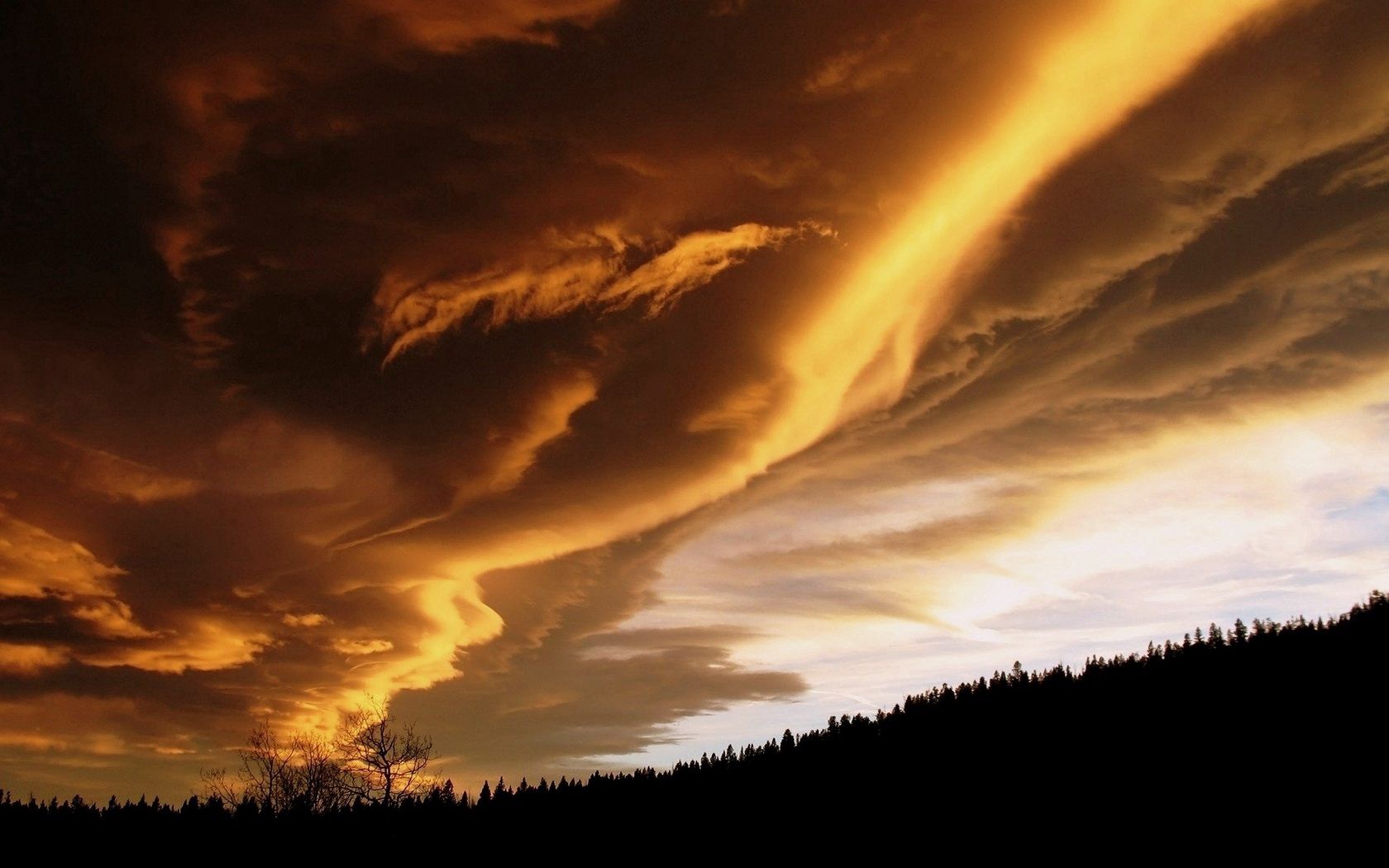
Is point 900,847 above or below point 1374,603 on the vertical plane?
below

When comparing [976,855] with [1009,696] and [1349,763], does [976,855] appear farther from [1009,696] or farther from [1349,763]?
[1349,763]

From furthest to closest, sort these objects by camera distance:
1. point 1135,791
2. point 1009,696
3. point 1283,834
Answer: point 1009,696, point 1135,791, point 1283,834

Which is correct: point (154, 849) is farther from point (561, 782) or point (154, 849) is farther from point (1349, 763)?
point (1349, 763)

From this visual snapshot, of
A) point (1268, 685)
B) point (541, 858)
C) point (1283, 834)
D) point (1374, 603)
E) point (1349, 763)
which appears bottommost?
point (541, 858)

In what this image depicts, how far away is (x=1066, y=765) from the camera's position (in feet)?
163

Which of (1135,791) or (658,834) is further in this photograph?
(658,834)

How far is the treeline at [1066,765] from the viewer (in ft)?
123

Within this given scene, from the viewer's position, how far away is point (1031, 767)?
51.6 meters

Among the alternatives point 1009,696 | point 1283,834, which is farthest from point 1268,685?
point 1009,696

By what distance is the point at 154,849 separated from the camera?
8612cm

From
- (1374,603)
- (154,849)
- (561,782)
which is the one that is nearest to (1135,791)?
(1374,603)

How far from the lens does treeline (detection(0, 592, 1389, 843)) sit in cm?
3738

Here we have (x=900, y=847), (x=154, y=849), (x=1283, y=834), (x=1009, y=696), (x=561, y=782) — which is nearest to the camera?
(x=1283, y=834)

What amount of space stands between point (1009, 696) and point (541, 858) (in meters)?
50.3
